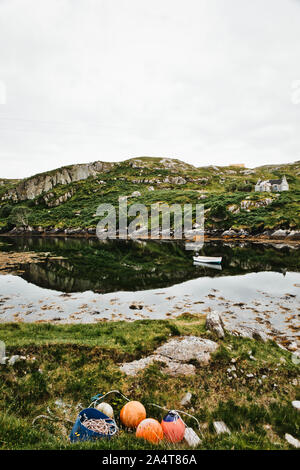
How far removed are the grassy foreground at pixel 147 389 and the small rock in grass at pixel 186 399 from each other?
11 cm

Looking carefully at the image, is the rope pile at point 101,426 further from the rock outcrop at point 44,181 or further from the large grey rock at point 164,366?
the rock outcrop at point 44,181

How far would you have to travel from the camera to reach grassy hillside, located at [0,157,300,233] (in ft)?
240

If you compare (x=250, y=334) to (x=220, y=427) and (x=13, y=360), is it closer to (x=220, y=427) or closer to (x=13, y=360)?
(x=220, y=427)

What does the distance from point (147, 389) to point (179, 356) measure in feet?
7.06

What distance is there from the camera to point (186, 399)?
761cm

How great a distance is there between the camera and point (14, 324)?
13.9 meters

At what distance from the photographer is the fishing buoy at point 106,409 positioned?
6672 mm

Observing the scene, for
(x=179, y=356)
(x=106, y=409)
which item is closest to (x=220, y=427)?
(x=179, y=356)

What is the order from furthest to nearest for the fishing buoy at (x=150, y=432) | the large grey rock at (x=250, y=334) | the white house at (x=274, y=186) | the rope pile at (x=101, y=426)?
the white house at (x=274, y=186)
the large grey rock at (x=250, y=334)
the rope pile at (x=101, y=426)
the fishing buoy at (x=150, y=432)

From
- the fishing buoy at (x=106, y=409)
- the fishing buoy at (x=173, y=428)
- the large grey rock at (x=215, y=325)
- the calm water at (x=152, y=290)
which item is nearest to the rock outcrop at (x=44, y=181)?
the calm water at (x=152, y=290)

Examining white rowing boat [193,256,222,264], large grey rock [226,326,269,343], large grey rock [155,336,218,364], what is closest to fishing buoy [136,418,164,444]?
large grey rock [155,336,218,364]
